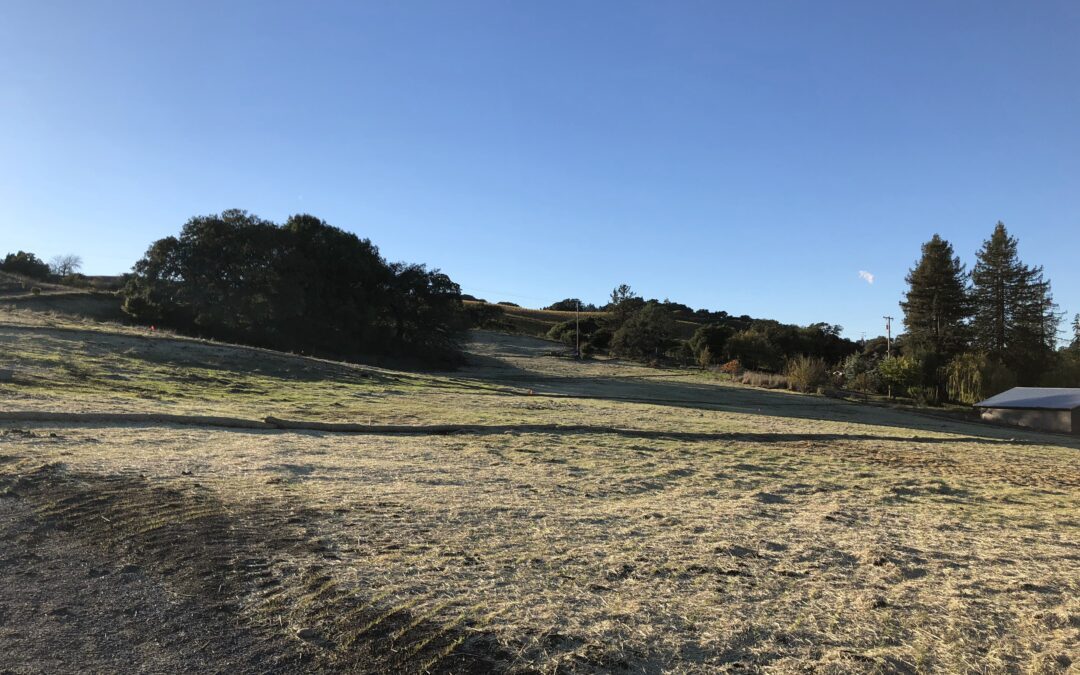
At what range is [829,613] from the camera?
4.29m

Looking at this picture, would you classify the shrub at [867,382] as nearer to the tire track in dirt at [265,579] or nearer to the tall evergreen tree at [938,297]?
the tall evergreen tree at [938,297]

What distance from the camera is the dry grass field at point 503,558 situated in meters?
3.58

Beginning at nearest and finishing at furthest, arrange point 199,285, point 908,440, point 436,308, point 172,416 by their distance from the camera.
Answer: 1. point 172,416
2. point 908,440
3. point 199,285
4. point 436,308

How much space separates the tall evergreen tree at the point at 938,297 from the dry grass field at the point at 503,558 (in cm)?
6342

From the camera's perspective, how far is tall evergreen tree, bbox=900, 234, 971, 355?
67.6 metres

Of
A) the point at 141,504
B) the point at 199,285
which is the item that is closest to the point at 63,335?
the point at 199,285

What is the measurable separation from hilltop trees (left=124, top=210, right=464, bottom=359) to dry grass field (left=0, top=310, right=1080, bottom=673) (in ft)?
105

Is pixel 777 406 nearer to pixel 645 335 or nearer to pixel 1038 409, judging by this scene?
pixel 1038 409

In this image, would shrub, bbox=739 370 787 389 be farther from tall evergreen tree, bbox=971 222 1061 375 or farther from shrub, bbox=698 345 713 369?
tall evergreen tree, bbox=971 222 1061 375

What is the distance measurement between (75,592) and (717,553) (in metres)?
4.57

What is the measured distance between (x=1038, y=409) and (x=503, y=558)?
38494 mm

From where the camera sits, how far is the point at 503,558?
5.08m

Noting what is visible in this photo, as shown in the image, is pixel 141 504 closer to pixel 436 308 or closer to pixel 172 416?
pixel 172 416

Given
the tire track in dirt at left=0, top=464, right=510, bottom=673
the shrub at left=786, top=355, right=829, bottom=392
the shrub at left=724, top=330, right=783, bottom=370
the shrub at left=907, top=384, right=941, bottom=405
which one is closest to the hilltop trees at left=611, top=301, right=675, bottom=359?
the shrub at left=724, top=330, right=783, bottom=370
